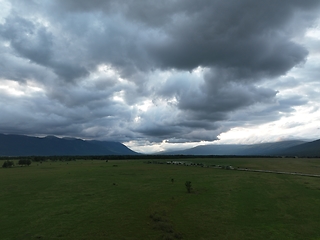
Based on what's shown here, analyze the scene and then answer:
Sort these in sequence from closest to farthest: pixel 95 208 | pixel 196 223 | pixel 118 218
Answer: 1. pixel 196 223
2. pixel 118 218
3. pixel 95 208

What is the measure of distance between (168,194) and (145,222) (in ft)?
63.4

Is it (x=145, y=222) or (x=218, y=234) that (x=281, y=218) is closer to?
(x=218, y=234)

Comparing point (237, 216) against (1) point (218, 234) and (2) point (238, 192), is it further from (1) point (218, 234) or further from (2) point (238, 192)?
(2) point (238, 192)

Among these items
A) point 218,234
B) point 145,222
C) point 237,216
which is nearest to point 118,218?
point 145,222

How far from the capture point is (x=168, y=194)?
51.8m

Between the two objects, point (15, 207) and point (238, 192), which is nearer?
point (15, 207)

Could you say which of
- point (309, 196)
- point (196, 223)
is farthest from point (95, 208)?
point (309, 196)

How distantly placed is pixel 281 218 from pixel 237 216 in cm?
619

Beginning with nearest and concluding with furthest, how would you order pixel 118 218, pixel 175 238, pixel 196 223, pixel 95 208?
pixel 175 238 < pixel 196 223 < pixel 118 218 < pixel 95 208

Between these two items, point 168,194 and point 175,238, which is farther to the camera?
point 168,194

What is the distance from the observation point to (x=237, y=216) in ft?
118

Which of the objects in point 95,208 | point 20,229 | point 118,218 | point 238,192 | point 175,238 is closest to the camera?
point 175,238

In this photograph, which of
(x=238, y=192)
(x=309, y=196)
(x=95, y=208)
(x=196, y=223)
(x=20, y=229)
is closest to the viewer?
(x=20, y=229)

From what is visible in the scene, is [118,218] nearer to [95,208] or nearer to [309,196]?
[95,208]
